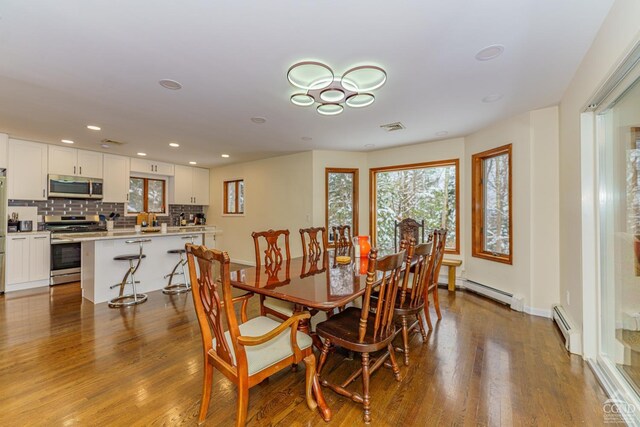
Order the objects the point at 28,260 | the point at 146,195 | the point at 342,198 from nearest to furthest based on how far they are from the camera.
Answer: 1. the point at 28,260
2. the point at 342,198
3. the point at 146,195

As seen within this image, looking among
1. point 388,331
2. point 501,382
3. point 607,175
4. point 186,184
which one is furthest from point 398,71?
point 186,184

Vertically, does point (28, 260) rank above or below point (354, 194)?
below

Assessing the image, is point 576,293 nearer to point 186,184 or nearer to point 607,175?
point 607,175

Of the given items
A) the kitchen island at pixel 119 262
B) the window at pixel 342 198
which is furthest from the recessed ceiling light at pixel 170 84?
the window at pixel 342 198

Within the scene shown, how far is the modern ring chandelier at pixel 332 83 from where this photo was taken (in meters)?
2.24

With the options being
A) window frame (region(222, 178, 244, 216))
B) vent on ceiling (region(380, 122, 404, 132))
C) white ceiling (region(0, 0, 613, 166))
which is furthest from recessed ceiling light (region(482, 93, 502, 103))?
window frame (region(222, 178, 244, 216))

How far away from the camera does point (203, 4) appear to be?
1.57 metres

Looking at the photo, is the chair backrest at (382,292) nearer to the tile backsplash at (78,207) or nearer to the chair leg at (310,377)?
the chair leg at (310,377)

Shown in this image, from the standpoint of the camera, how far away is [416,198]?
16.4 feet

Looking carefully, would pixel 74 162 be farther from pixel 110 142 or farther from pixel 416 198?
pixel 416 198

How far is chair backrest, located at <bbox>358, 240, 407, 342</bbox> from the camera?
1.59m

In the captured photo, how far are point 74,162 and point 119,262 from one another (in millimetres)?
2545

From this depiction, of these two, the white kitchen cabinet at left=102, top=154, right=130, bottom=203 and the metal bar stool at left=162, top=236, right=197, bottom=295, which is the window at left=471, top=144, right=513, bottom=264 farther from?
the white kitchen cabinet at left=102, top=154, right=130, bottom=203

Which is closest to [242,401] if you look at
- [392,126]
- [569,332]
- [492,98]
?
[569,332]
